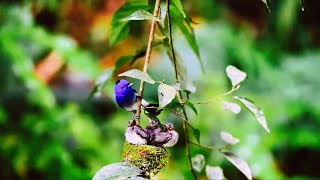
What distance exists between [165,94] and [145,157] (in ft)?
0.16

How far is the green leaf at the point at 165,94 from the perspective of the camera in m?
0.38

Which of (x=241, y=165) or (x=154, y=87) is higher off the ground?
(x=241, y=165)

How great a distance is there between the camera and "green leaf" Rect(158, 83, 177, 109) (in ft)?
1.26

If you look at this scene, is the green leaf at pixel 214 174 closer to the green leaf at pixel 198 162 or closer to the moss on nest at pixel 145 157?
the green leaf at pixel 198 162

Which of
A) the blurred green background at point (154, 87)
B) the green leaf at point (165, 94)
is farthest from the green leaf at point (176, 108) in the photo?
the blurred green background at point (154, 87)

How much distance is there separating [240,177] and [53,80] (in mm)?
939

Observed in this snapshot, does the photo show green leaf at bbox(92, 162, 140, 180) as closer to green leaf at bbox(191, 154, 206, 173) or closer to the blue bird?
the blue bird

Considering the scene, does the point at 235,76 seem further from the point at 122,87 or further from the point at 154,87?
the point at 154,87

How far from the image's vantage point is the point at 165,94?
390mm

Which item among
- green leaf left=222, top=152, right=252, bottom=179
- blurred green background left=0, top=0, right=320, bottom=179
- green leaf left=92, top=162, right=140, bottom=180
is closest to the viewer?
green leaf left=92, top=162, right=140, bottom=180

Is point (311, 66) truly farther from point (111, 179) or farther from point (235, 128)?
point (111, 179)

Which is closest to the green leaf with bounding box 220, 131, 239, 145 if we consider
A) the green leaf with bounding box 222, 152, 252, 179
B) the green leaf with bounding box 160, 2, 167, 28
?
the green leaf with bounding box 222, 152, 252, 179

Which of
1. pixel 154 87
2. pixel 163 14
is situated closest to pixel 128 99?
pixel 163 14

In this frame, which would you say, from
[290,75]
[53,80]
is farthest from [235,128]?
[53,80]
